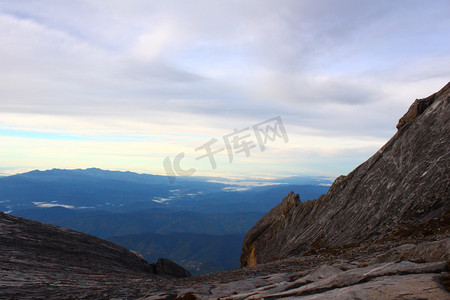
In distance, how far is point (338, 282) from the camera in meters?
15.5

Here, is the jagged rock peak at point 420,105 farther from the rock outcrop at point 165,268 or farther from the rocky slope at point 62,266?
the rock outcrop at point 165,268

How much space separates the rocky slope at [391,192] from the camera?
120 ft

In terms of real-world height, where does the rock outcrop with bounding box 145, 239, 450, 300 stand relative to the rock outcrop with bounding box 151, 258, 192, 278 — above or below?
above

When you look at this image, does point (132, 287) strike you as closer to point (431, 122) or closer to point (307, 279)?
point (307, 279)

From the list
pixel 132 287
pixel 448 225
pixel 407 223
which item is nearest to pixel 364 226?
pixel 407 223

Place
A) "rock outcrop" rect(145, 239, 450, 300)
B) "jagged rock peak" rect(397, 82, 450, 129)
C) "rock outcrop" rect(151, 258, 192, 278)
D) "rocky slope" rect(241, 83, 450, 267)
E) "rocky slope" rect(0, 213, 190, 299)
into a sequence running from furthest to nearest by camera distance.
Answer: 1. "rock outcrop" rect(151, 258, 192, 278)
2. "jagged rock peak" rect(397, 82, 450, 129)
3. "rocky slope" rect(241, 83, 450, 267)
4. "rocky slope" rect(0, 213, 190, 299)
5. "rock outcrop" rect(145, 239, 450, 300)

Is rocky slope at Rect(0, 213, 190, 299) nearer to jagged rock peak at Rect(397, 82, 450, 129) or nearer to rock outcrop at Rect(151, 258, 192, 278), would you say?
rock outcrop at Rect(151, 258, 192, 278)

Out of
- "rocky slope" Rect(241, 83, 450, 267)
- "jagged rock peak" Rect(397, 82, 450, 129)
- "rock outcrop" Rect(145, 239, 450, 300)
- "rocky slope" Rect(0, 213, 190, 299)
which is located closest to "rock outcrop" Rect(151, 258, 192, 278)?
"rocky slope" Rect(0, 213, 190, 299)

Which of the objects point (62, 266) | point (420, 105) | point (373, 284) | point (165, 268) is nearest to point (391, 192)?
point (420, 105)

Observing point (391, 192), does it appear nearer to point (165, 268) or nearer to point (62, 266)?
point (62, 266)

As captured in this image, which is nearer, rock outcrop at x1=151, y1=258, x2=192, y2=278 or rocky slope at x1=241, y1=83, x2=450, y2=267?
rocky slope at x1=241, y1=83, x2=450, y2=267

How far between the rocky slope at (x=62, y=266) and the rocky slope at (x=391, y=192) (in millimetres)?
26480

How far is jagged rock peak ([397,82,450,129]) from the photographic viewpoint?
47469 mm

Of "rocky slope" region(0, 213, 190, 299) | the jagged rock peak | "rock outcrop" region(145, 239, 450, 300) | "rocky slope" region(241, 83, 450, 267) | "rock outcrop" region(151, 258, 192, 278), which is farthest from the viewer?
"rock outcrop" region(151, 258, 192, 278)
